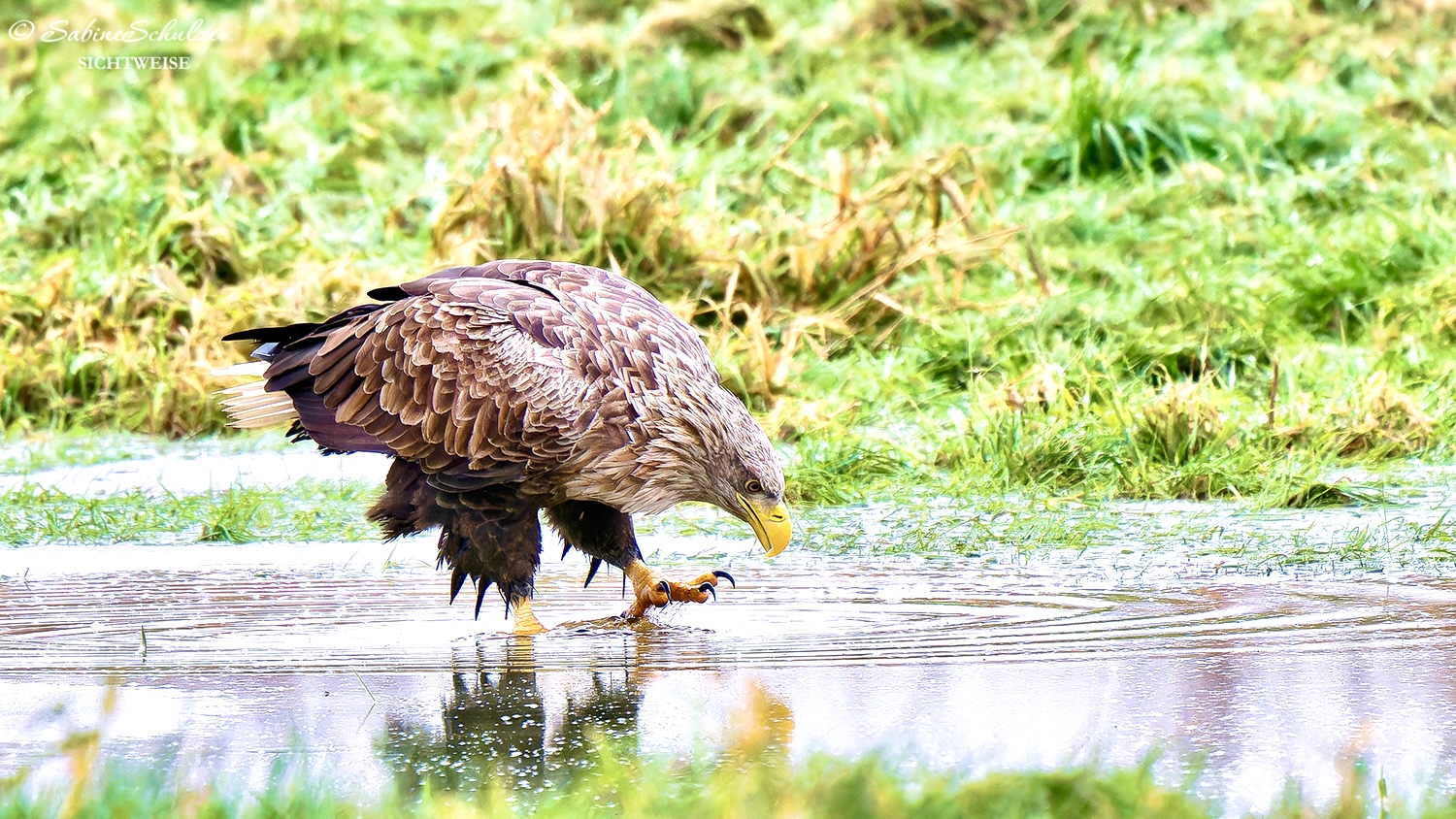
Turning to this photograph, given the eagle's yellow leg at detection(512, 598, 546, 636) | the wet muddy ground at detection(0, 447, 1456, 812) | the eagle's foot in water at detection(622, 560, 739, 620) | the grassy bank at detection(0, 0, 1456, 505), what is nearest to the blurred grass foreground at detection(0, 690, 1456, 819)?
the wet muddy ground at detection(0, 447, 1456, 812)

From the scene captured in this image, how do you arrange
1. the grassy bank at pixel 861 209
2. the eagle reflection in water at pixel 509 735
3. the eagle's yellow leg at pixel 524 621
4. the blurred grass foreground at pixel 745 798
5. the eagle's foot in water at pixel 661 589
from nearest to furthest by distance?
the blurred grass foreground at pixel 745 798, the eagle reflection in water at pixel 509 735, the eagle's yellow leg at pixel 524 621, the eagle's foot in water at pixel 661 589, the grassy bank at pixel 861 209

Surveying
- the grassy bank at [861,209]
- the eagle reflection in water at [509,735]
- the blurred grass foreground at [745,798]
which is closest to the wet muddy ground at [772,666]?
the eagle reflection in water at [509,735]

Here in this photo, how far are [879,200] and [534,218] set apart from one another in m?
1.78

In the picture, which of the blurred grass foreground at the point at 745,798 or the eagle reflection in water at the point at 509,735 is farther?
the eagle reflection in water at the point at 509,735

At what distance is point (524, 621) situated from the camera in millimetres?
5707

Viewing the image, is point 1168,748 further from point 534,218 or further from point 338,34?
point 338,34

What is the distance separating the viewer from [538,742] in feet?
13.5

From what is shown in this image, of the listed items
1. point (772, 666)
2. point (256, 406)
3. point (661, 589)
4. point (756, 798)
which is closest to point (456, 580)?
point (661, 589)

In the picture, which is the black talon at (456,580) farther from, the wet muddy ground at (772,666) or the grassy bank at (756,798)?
the grassy bank at (756,798)

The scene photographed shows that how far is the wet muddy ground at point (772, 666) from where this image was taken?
393 centimetres

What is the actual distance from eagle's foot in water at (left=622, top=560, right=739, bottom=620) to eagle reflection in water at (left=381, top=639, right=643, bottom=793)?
0.89 meters

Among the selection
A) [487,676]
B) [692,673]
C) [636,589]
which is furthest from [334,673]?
[636,589]

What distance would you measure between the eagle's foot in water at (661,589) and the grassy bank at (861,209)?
1772 mm

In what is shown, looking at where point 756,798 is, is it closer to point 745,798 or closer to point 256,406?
point 745,798
